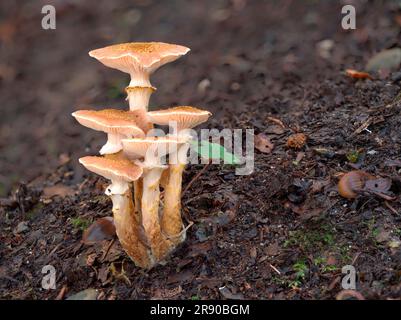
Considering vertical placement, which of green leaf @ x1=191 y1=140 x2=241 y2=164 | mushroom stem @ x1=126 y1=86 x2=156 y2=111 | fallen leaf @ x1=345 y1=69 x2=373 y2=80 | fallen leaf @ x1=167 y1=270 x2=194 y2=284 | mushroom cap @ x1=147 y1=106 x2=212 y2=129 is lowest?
fallen leaf @ x1=167 y1=270 x2=194 y2=284

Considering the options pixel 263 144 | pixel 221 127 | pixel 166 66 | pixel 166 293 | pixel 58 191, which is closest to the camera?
pixel 166 293

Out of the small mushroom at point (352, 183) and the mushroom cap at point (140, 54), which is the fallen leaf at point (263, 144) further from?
the mushroom cap at point (140, 54)

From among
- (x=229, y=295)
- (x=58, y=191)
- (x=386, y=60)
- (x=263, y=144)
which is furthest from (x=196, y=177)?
(x=386, y=60)

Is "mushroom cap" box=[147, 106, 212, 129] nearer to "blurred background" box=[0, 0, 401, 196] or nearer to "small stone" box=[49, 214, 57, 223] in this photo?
"small stone" box=[49, 214, 57, 223]

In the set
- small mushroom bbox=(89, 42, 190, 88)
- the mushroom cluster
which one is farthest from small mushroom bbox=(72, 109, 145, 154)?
small mushroom bbox=(89, 42, 190, 88)

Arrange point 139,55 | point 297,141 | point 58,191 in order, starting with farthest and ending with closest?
point 58,191
point 297,141
point 139,55

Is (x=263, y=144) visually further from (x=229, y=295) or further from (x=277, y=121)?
(x=229, y=295)

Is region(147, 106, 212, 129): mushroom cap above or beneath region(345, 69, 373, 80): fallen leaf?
above
